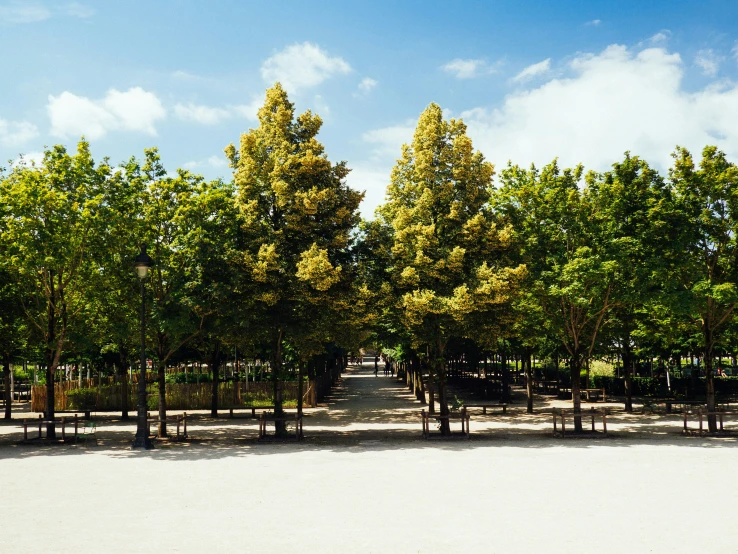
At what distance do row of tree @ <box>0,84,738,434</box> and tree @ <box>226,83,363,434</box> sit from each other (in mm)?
67

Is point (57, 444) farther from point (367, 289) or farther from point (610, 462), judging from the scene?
point (610, 462)

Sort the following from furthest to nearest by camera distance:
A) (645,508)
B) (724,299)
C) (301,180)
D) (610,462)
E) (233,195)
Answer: (233,195) < (301,180) < (724,299) < (610,462) < (645,508)

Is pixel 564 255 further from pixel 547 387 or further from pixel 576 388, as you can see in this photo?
pixel 547 387

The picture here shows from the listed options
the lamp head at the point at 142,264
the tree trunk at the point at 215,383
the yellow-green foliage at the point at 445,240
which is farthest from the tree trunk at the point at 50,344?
the yellow-green foliage at the point at 445,240

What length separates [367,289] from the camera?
70.8 ft

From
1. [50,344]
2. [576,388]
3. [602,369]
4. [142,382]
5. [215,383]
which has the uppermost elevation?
[50,344]

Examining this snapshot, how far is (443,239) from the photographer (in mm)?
23484

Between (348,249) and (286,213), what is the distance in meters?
2.92

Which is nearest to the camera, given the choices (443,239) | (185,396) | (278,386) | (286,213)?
(286,213)

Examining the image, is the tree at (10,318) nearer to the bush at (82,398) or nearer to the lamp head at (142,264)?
the bush at (82,398)

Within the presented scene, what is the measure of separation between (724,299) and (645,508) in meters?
12.4

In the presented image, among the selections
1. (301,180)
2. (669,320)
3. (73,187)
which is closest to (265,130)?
(301,180)

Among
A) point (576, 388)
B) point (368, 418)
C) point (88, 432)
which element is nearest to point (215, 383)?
point (88, 432)

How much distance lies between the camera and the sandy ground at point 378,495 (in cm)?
941
